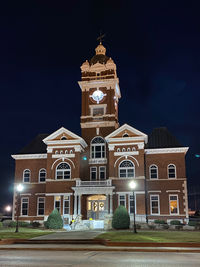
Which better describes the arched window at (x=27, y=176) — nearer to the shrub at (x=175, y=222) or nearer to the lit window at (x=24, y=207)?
the lit window at (x=24, y=207)

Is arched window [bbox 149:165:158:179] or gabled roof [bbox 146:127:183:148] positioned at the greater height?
gabled roof [bbox 146:127:183:148]

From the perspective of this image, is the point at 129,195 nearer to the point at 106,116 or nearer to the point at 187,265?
the point at 106,116

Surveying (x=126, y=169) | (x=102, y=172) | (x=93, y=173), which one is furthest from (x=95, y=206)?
(x=126, y=169)

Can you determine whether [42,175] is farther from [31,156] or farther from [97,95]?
[97,95]

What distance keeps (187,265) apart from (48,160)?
35551 millimetres

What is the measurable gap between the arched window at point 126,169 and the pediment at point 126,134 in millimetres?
3297

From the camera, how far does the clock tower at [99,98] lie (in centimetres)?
5031

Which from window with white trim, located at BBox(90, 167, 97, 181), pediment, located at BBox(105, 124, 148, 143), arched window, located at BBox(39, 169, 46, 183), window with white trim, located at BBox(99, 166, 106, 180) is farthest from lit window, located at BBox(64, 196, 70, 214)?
pediment, located at BBox(105, 124, 148, 143)

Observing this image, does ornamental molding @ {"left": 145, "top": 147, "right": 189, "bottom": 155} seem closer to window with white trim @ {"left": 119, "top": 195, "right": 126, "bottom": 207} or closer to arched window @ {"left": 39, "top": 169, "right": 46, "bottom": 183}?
window with white trim @ {"left": 119, "top": 195, "right": 126, "bottom": 207}

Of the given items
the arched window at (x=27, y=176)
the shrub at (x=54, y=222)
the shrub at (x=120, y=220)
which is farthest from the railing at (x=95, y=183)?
the arched window at (x=27, y=176)

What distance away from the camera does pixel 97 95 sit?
172 feet

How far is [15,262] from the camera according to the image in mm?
14711

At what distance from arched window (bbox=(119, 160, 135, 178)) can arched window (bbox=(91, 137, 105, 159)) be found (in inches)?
163

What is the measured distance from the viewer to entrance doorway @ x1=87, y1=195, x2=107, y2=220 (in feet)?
150
